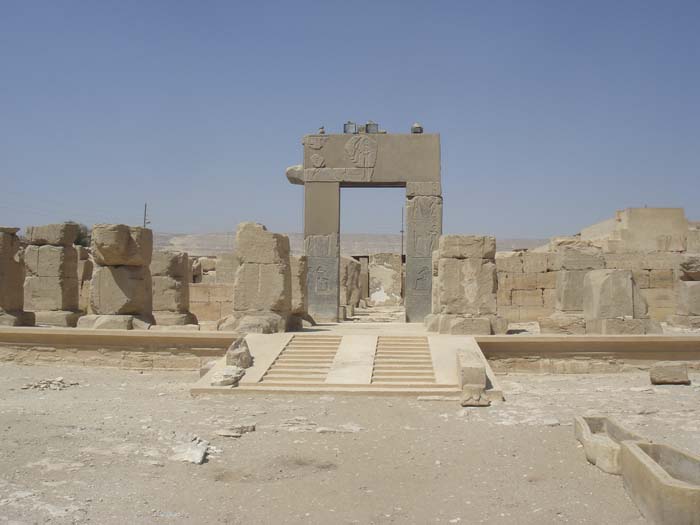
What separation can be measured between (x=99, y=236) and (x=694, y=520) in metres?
9.75

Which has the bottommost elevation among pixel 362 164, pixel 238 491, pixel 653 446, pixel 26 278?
pixel 238 491

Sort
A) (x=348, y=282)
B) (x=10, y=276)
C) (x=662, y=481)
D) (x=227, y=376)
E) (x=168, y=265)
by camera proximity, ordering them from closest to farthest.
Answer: (x=662, y=481), (x=227, y=376), (x=10, y=276), (x=168, y=265), (x=348, y=282)

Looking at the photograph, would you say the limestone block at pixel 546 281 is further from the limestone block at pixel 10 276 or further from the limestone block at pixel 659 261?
the limestone block at pixel 10 276

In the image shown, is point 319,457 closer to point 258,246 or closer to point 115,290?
point 258,246

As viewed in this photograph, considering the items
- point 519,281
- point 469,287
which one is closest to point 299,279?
point 469,287

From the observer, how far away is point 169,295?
524 inches

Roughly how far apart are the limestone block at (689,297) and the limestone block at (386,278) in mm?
11227

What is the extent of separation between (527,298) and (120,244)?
919 cm

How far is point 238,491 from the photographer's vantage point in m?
4.80

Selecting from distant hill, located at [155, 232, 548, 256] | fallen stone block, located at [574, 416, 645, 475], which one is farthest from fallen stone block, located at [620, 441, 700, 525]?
distant hill, located at [155, 232, 548, 256]

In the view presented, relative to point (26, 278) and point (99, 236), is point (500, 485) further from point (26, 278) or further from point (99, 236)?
point (26, 278)

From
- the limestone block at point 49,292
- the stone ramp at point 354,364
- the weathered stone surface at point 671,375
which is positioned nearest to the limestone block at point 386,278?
the limestone block at point 49,292

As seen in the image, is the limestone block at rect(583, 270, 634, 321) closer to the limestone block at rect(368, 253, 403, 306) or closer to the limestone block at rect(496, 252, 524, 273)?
the limestone block at rect(496, 252, 524, 273)

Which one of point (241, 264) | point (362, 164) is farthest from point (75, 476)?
point (362, 164)
